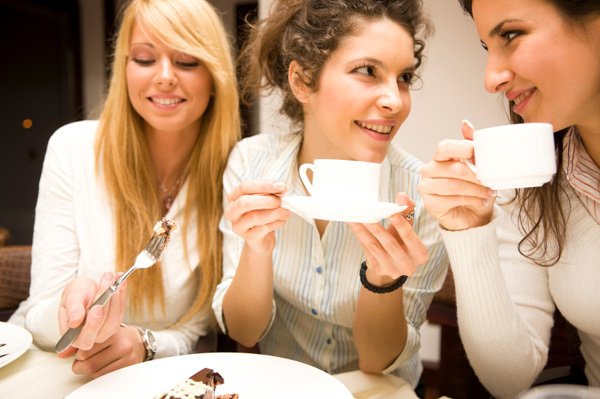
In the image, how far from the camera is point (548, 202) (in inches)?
45.6

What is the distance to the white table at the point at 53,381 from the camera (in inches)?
32.7

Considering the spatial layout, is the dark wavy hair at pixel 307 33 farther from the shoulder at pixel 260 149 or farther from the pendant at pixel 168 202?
the pendant at pixel 168 202

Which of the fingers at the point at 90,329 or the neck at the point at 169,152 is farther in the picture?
the neck at the point at 169,152

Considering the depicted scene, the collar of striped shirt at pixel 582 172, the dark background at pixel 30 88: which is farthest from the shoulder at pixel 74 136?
the dark background at pixel 30 88

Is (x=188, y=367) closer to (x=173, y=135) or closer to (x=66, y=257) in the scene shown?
(x=66, y=257)

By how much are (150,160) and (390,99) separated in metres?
0.84

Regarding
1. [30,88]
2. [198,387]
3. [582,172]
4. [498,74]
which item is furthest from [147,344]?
[30,88]

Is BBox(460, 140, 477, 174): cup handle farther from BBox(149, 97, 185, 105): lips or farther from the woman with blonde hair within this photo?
BBox(149, 97, 185, 105): lips

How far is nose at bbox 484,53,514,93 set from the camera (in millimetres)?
1006

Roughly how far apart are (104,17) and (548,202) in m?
5.01

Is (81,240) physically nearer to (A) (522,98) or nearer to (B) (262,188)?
(B) (262,188)

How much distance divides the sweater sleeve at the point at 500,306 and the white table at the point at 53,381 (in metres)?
0.23

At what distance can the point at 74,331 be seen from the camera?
878mm

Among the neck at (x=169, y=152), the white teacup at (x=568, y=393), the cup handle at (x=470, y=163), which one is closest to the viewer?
Answer: the white teacup at (x=568, y=393)
